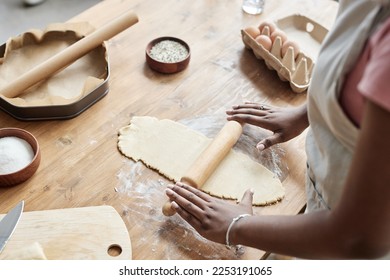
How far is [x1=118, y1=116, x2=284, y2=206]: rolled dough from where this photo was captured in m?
1.04

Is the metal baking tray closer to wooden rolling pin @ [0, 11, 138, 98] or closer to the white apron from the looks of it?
wooden rolling pin @ [0, 11, 138, 98]

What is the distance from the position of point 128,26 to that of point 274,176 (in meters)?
0.62

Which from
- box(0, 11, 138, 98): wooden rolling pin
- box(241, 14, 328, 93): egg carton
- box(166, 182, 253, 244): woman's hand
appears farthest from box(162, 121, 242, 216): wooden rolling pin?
box(0, 11, 138, 98): wooden rolling pin

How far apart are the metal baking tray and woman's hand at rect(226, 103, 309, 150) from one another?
1.19 ft

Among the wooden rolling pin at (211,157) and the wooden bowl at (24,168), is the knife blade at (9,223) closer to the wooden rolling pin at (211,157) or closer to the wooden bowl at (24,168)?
the wooden bowl at (24,168)

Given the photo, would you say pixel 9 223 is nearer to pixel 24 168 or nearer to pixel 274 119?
pixel 24 168

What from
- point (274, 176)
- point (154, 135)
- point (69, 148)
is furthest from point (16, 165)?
point (274, 176)

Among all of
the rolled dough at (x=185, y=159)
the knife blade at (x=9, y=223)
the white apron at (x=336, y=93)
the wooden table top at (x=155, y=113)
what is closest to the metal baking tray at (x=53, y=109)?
the wooden table top at (x=155, y=113)

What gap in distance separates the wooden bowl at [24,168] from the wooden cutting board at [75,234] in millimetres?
91

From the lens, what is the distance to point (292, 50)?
1277 millimetres

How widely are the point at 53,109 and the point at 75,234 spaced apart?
1.19ft

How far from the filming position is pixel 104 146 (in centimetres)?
110

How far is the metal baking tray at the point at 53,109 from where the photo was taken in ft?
3.66
